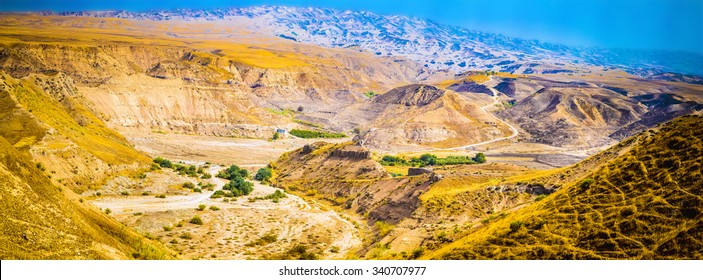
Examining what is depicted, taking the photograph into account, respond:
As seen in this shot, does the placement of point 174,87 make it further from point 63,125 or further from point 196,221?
point 196,221

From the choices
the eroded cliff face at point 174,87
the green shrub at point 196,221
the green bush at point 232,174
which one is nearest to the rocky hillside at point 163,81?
the eroded cliff face at point 174,87

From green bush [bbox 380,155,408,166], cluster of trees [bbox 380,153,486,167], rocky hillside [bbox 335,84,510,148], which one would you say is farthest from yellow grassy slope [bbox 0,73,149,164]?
rocky hillside [bbox 335,84,510,148]

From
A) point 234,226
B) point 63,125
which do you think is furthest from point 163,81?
point 234,226

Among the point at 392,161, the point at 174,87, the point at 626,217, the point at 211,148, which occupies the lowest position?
the point at 392,161

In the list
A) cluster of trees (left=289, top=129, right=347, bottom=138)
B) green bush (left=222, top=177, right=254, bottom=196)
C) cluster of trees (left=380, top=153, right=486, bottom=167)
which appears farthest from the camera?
cluster of trees (left=289, top=129, right=347, bottom=138)

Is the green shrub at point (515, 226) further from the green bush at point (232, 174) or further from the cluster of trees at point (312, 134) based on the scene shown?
the cluster of trees at point (312, 134)

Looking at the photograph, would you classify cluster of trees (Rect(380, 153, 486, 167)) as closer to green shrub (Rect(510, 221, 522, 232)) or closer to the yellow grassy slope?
the yellow grassy slope

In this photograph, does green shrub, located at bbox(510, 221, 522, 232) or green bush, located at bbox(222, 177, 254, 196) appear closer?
green shrub, located at bbox(510, 221, 522, 232)

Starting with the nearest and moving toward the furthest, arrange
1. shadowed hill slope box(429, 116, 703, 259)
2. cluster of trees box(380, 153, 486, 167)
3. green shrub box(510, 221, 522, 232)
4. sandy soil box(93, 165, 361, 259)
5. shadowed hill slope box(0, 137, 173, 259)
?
shadowed hill slope box(429, 116, 703, 259) < shadowed hill slope box(0, 137, 173, 259) < green shrub box(510, 221, 522, 232) < sandy soil box(93, 165, 361, 259) < cluster of trees box(380, 153, 486, 167)

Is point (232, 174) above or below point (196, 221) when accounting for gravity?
above

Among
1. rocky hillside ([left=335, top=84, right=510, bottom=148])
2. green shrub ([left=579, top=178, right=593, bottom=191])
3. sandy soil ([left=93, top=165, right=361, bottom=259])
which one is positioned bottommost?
sandy soil ([left=93, top=165, right=361, bottom=259])
